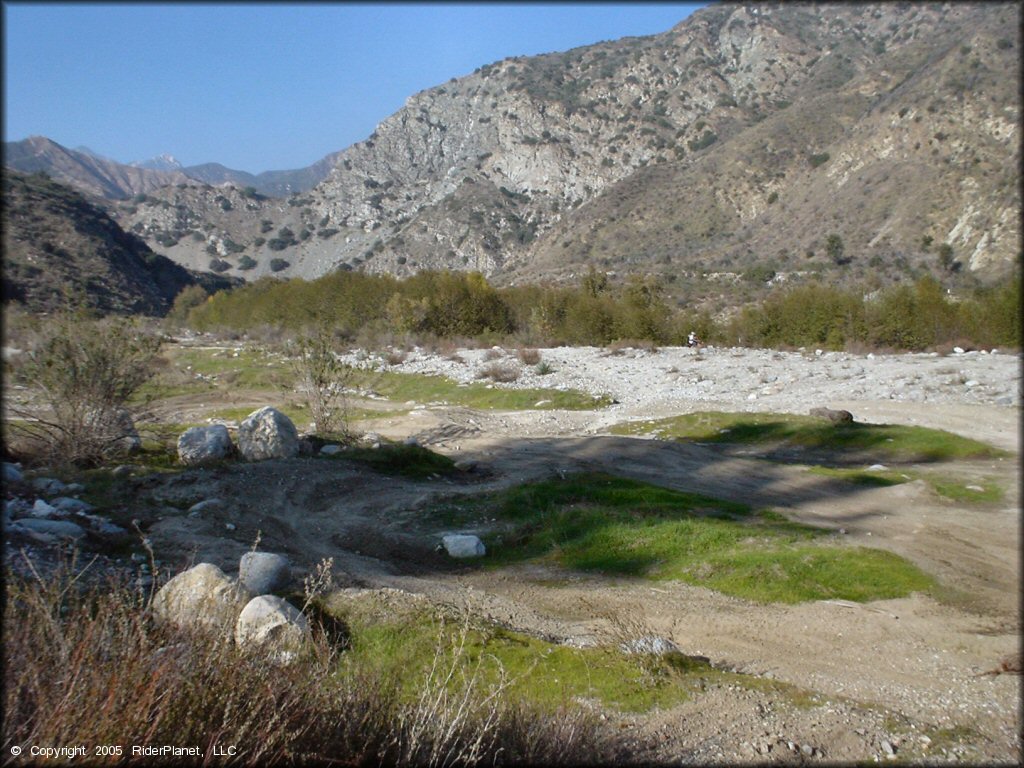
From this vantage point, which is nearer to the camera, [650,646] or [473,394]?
[650,646]

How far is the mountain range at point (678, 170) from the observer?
51.0m

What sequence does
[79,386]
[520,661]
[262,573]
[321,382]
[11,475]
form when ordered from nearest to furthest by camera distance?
[520,661] < [262,573] < [11,475] < [79,386] < [321,382]

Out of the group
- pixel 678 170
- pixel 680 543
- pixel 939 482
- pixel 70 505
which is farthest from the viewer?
pixel 678 170

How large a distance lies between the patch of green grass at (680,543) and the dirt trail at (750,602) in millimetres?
309

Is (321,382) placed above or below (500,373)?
above

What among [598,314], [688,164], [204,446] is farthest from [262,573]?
[688,164]

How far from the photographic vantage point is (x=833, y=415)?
52.3ft

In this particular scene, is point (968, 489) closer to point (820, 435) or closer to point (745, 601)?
point (820, 435)

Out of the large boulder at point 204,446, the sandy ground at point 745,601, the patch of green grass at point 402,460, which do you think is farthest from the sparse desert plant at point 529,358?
the large boulder at point 204,446

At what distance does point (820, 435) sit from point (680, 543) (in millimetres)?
8956

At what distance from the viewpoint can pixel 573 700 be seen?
432 centimetres

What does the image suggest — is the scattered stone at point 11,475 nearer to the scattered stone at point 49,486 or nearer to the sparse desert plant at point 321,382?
the scattered stone at point 49,486

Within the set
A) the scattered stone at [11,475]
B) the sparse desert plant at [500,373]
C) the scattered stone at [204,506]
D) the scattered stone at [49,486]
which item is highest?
the scattered stone at [11,475]

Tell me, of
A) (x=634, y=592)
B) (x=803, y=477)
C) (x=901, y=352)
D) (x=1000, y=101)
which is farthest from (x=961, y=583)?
(x=1000, y=101)
